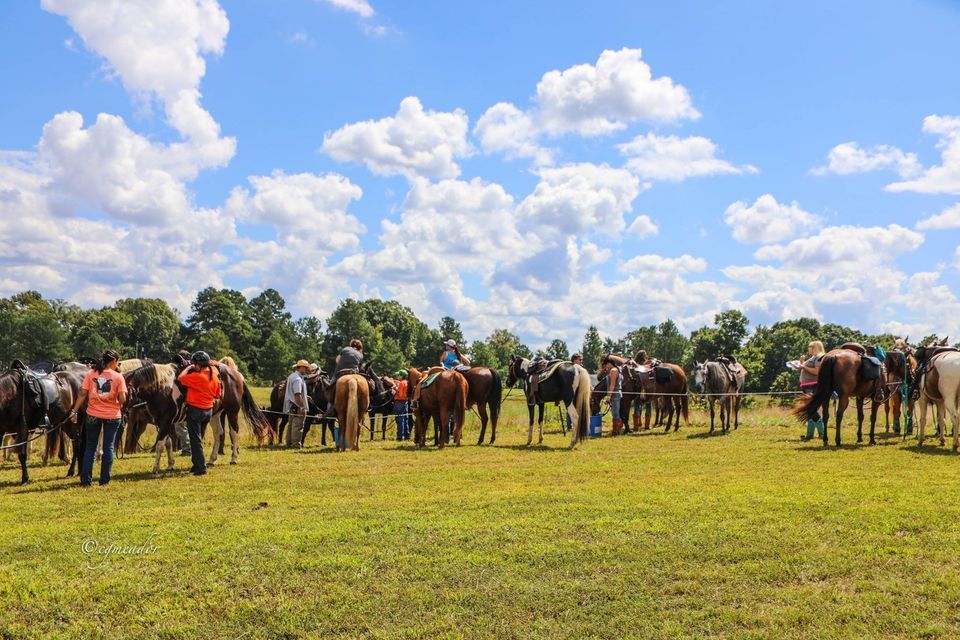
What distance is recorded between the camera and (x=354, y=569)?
5969mm

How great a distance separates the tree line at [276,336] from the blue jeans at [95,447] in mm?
63323

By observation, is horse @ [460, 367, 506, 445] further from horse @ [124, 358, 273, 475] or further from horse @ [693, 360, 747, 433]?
horse @ [124, 358, 273, 475]

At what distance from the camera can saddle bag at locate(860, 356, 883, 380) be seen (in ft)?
46.1

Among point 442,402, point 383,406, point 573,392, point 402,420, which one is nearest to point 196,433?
point 442,402

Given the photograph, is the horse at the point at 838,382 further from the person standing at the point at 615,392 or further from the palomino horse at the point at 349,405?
the palomino horse at the point at 349,405

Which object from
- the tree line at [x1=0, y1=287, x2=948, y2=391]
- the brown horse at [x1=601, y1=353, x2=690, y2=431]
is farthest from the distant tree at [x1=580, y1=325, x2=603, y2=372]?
the brown horse at [x1=601, y1=353, x2=690, y2=431]

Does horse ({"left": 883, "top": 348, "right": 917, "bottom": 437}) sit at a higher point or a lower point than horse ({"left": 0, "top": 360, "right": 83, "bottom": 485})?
higher

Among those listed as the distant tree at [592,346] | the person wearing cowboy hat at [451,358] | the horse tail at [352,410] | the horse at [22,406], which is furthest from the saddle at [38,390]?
the distant tree at [592,346]

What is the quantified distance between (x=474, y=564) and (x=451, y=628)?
117 cm

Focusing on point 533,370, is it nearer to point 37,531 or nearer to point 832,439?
point 832,439

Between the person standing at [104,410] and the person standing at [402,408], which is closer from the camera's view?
the person standing at [104,410]

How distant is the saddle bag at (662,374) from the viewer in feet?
66.2

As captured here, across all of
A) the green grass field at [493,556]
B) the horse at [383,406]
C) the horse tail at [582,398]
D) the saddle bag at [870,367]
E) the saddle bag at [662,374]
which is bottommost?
the green grass field at [493,556]

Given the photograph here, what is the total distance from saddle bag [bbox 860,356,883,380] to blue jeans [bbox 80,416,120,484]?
46.1 ft
